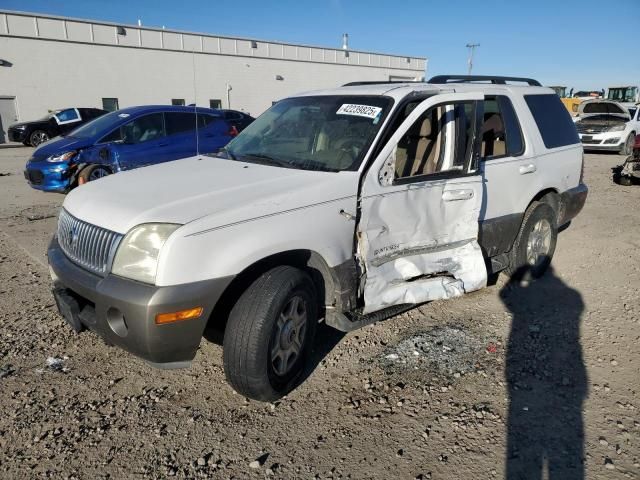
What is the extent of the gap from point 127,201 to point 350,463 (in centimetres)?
193

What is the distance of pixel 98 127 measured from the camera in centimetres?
878

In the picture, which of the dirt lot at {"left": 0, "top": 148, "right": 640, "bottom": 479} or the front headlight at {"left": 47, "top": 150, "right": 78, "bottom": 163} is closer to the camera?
the dirt lot at {"left": 0, "top": 148, "right": 640, "bottom": 479}

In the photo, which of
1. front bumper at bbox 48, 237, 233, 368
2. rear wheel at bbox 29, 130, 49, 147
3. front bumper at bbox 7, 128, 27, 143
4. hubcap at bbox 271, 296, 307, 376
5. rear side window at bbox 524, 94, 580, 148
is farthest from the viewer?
rear wheel at bbox 29, 130, 49, 147

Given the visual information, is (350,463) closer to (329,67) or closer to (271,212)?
(271,212)

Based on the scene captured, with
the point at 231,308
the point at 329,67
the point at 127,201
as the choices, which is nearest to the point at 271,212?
the point at 231,308

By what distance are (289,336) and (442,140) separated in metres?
2.07

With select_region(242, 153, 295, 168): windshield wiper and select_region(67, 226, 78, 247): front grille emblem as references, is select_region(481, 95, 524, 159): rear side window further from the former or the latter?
select_region(67, 226, 78, 247): front grille emblem

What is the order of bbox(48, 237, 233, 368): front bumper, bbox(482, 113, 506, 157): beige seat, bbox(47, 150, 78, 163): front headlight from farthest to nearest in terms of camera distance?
1. bbox(47, 150, 78, 163): front headlight
2. bbox(482, 113, 506, 157): beige seat
3. bbox(48, 237, 233, 368): front bumper

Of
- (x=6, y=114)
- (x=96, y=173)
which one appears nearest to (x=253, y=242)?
(x=96, y=173)

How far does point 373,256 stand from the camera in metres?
3.37

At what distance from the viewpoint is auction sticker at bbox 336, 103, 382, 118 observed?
361cm

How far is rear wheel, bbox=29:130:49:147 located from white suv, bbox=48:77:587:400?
Answer: 64.4 feet

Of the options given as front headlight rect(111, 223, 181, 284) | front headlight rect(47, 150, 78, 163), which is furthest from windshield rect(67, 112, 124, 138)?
front headlight rect(111, 223, 181, 284)

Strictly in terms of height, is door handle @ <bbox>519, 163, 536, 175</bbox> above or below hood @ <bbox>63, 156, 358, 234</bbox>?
below
